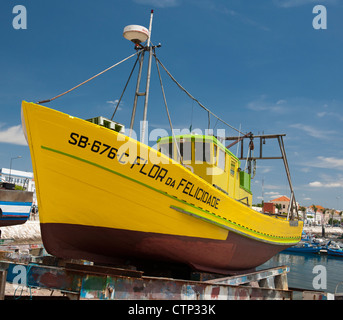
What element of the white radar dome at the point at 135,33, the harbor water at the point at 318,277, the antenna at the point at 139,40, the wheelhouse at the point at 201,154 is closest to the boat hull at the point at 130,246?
the wheelhouse at the point at 201,154

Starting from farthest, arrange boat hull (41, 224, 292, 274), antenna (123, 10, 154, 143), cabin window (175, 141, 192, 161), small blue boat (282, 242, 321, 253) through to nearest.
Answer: small blue boat (282, 242, 321, 253) → cabin window (175, 141, 192, 161) → antenna (123, 10, 154, 143) → boat hull (41, 224, 292, 274)

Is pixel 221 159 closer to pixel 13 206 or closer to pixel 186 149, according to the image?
pixel 186 149

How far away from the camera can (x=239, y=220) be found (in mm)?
9039

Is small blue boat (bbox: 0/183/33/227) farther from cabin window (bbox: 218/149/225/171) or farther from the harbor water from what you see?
the harbor water

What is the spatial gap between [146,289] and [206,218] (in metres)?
2.78

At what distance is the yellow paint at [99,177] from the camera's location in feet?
19.5

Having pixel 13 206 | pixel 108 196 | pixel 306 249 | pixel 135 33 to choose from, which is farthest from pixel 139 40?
pixel 306 249

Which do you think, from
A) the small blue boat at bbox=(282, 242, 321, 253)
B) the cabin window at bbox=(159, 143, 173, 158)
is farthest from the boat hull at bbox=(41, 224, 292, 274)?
the small blue boat at bbox=(282, 242, 321, 253)

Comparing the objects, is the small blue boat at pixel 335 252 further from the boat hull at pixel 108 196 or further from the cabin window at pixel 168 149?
the boat hull at pixel 108 196

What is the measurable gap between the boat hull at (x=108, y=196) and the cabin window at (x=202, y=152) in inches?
71.5

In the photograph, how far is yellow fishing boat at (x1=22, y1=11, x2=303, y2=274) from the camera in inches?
236

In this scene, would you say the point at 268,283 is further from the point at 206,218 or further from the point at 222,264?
the point at 206,218

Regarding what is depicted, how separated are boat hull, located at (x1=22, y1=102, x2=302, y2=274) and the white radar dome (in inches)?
105
